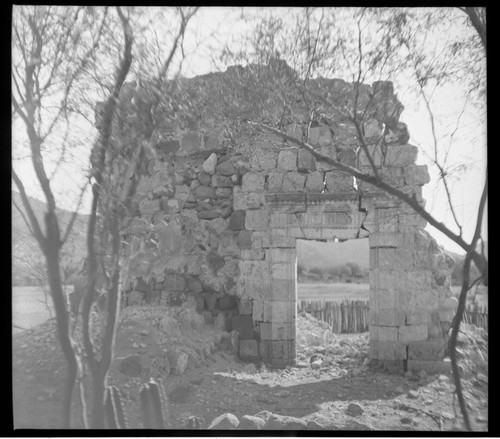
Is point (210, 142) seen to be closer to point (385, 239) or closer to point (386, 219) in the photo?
point (386, 219)

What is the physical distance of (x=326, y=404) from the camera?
611 cm

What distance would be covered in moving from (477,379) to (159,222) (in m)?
4.85

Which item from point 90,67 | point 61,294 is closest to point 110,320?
point 61,294

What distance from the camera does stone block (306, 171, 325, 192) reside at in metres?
7.63

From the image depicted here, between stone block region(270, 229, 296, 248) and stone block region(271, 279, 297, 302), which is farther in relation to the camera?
stone block region(270, 229, 296, 248)

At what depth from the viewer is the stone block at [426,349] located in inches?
278

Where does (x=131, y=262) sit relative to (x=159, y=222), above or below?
below

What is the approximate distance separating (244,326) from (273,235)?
140 centimetres

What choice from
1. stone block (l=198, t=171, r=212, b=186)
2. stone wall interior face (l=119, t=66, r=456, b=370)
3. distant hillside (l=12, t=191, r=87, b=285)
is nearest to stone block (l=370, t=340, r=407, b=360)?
stone wall interior face (l=119, t=66, r=456, b=370)

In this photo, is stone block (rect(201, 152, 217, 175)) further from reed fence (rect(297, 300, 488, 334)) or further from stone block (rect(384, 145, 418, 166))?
reed fence (rect(297, 300, 488, 334))

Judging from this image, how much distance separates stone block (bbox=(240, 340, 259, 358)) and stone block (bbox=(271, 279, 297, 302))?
742mm

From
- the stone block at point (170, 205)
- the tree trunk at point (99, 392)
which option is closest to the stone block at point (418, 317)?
the stone block at point (170, 205)

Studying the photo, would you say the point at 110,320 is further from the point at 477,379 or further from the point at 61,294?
the point at 477,379

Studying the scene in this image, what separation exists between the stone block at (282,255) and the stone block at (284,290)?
292 millimetres
